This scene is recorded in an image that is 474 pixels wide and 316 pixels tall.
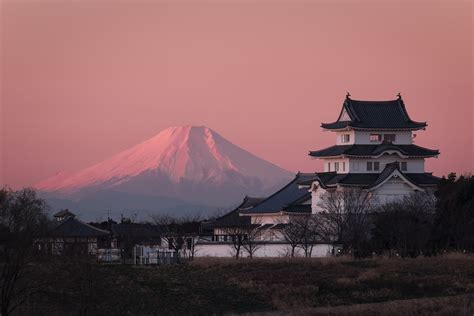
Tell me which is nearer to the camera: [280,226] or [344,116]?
[280,226]

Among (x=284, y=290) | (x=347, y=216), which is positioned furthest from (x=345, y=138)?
(x=284, y=290)

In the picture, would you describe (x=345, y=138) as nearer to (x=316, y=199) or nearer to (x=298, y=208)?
(x=316, y=199)

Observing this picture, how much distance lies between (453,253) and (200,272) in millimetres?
10111

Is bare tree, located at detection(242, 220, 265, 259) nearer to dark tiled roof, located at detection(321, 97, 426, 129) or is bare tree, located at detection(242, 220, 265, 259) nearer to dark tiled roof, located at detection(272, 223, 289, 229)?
dark tiled roof, located at detection(272, 223, 289, 229)

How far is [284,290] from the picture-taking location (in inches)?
1640

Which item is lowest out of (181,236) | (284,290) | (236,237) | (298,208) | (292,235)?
(284,290)

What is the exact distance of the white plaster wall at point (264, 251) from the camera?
5653 centimetres

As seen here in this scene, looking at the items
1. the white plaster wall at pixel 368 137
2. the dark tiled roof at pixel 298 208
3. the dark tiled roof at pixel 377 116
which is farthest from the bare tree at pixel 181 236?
the white plaster wall at pixel 368 137

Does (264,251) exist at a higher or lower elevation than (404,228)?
lower

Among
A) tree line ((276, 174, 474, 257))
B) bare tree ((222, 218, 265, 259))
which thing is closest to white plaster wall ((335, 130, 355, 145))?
tree line ((276, 174, 474, 257))

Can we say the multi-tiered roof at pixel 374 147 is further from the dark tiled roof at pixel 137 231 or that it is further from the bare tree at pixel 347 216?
the dark tiled roof at pixel 137 231

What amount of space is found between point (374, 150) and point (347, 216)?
848 cm

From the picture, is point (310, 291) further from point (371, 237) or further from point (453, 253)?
point (371, 237)

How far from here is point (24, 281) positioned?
3844 centimetres
